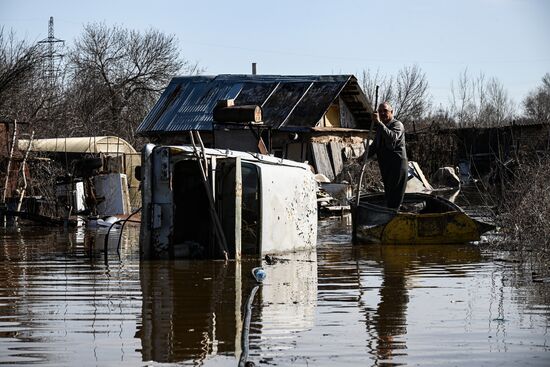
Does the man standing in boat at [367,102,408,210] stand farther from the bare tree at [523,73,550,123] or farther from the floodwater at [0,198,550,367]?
the bare tree at [523,73,550,123]

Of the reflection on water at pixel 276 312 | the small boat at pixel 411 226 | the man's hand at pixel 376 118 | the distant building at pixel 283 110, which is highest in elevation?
the distant building at pixel 283 110

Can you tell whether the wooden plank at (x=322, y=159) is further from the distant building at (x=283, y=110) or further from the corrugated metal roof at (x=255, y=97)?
the corrugated metal roof at (x=255, y=97)

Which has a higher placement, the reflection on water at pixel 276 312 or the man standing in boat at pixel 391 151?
the man standing in boat at pixel 391 151

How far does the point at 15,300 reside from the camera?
10078 millimetres

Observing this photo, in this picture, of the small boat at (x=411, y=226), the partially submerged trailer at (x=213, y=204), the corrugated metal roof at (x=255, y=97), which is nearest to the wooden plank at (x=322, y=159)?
the corrugated metal roof at (x=255, y=97)

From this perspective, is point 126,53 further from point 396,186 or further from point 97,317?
point 97,317

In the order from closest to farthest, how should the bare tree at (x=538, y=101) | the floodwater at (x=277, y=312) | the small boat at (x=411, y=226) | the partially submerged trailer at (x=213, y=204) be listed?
the floodwater at (x=277, y=312) < the partially submerged trailer at (x=213, y=204) < the small boat at (x=411, y=226) < the bare tree at (x=538, y=101)

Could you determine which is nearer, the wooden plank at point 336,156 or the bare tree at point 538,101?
the wooden plank at point 336,156

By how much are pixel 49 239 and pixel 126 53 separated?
40658 millimetres

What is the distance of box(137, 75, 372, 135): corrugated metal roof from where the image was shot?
1421 inches

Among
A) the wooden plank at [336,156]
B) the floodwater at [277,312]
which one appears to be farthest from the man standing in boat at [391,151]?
the wooden plank at [336,156]

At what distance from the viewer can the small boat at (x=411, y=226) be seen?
1683cm

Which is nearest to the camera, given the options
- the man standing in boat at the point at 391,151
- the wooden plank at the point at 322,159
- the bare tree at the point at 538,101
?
the man standing in boat at the point at 391,151

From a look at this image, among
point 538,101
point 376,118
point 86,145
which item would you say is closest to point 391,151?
point 376,118
